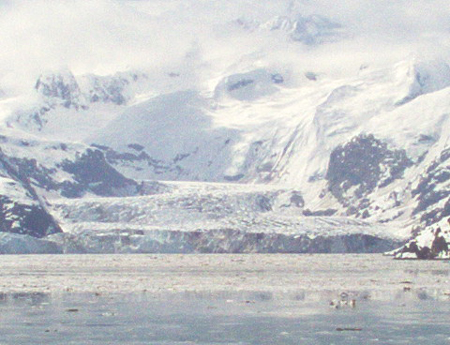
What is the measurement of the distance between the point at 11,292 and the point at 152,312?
18.5 meters

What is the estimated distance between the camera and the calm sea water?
173 feet

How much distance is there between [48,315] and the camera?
202 feet

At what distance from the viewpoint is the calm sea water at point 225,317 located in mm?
52656

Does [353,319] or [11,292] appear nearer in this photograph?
[353,319]

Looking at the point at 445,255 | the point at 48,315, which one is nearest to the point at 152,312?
the point at 48,315

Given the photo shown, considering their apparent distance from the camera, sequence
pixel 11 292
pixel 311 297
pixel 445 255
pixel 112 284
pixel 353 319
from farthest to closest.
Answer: pixel 445 255 → pixel 112 284 → pixel 11 292 → pixel 311 297 → pixel 353 319

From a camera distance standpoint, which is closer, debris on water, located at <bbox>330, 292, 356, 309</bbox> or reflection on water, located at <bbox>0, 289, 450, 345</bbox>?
reflection on water, located at <bbox>0, 289, 450, 345</bbox>

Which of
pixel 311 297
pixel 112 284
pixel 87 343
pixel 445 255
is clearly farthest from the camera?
pixel 445 255

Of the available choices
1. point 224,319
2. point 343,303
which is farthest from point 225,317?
point 343,303

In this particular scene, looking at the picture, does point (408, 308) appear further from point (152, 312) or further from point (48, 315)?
point (48, 315)

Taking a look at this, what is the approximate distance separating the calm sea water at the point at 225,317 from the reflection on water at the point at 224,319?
0.04 m

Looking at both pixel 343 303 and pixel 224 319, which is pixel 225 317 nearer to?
pixel 224 319

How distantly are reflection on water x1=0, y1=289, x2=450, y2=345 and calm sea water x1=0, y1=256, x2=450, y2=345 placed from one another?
44 mm

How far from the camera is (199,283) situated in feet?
295
